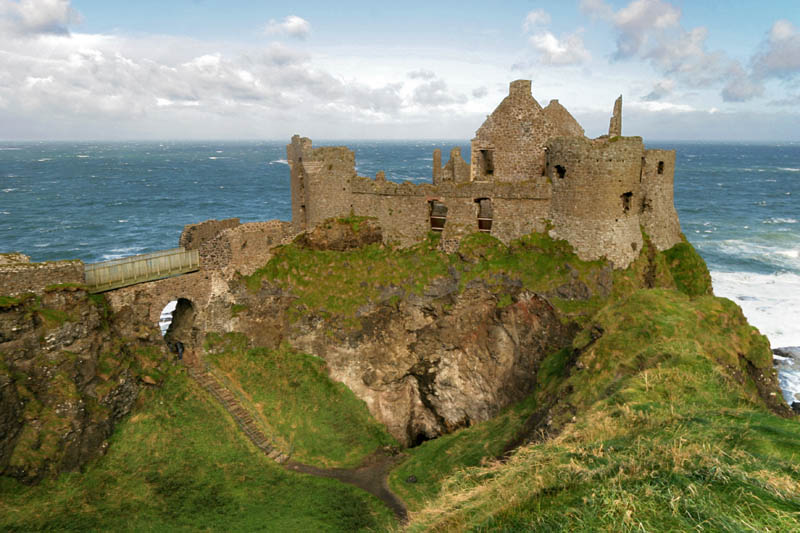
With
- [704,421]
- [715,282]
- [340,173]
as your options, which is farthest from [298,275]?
[715,282]

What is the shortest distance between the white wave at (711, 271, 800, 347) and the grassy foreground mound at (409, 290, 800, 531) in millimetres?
34465

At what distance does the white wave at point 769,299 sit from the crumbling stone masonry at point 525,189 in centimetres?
2274

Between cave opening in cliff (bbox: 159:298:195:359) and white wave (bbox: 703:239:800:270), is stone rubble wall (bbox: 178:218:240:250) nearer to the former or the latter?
cave opening in cliff (bbox: 159:298:195:359)

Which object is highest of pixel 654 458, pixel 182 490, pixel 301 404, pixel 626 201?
pixel 626 201

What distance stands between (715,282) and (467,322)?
42184 mm

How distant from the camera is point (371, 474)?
2841cm

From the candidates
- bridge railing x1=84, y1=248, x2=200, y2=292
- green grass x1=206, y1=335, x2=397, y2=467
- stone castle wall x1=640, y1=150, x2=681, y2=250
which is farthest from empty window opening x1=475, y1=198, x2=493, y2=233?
bridge railing x1=84, y1=248, x2=200, y2=292

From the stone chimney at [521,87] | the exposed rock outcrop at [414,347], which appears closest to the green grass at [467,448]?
the exposed rock outcrop at [414,347]

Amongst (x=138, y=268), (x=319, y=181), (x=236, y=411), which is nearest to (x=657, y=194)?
(x=319, y=181)

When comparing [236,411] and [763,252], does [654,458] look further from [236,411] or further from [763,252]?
[763,252]

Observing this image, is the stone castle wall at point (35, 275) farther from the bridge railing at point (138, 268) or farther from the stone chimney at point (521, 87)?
the stone chimney at point (521, 87)

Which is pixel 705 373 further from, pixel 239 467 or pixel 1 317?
pixel 1 317

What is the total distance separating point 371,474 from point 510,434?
788 cm

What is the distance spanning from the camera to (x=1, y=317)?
79.2 feet
